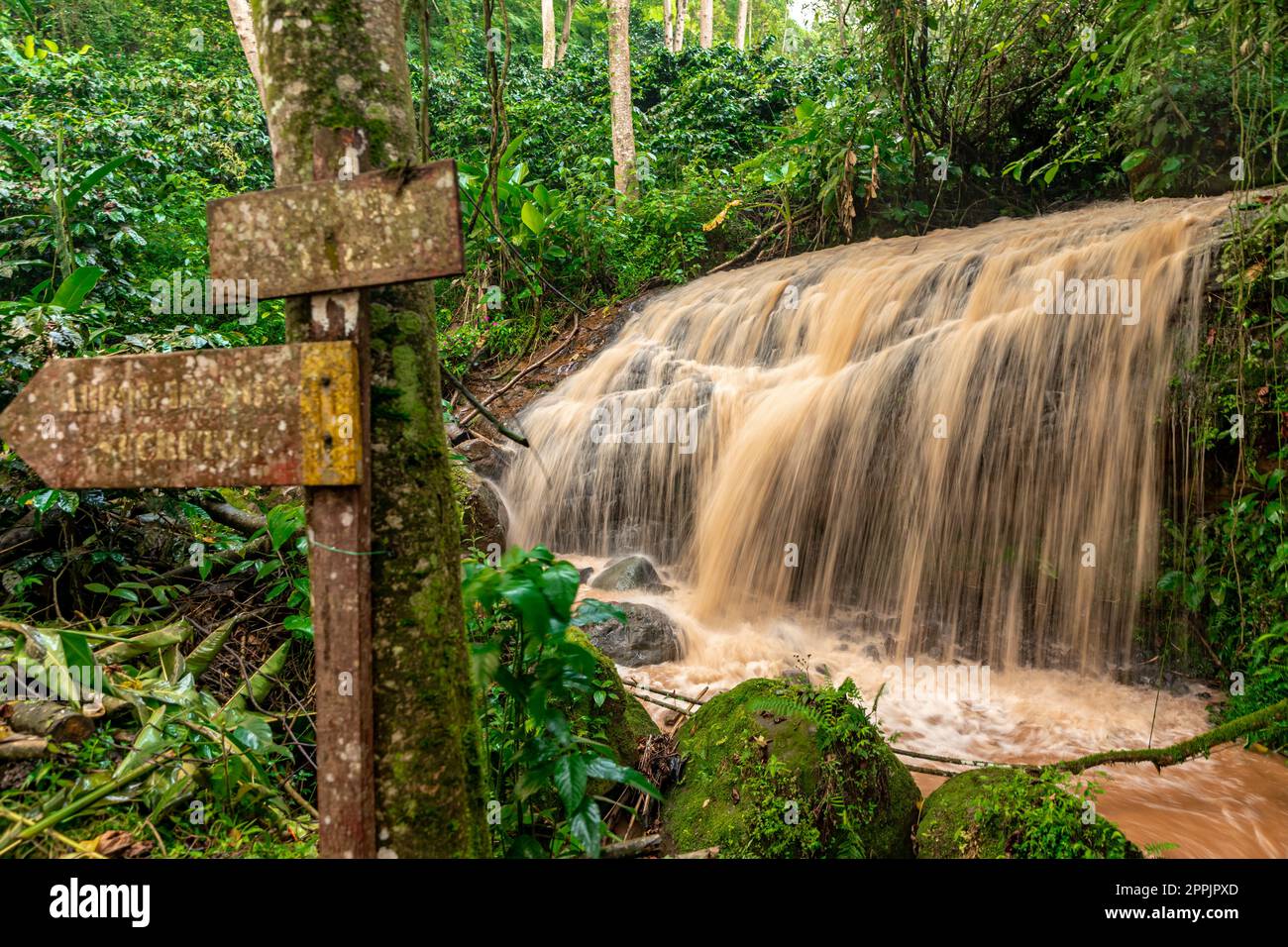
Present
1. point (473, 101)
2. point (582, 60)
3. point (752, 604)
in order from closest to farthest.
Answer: point (752, 604) → point (473, 101) → point (582, 60)

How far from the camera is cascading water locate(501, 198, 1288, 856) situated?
12.3 ft

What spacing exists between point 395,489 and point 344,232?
1.81 ft

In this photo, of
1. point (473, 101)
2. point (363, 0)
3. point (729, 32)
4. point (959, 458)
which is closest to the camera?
point (363, 0)

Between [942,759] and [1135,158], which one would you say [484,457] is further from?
[1135,158]

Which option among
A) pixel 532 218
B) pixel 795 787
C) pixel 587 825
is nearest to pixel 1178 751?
pixel 795 787

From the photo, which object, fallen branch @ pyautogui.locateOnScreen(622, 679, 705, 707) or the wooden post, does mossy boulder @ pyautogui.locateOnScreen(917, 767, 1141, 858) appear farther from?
the wooden post

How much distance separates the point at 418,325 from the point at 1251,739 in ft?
12.9

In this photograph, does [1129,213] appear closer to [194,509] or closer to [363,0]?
Result: [363,0]

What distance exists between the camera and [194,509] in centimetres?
333

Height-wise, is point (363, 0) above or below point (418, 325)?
above

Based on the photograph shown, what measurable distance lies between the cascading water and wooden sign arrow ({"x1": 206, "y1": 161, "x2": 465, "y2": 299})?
3173 mm

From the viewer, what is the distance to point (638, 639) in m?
4.41

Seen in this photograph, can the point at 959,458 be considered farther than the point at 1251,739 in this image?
Yes
